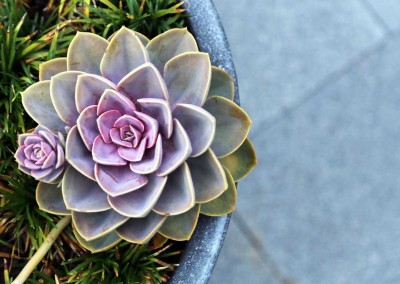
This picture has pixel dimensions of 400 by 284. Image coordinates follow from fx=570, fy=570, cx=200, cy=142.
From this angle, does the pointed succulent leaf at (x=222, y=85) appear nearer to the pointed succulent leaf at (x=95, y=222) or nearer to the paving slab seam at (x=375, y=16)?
the pointed succulent leaf at (x=95, y=222)

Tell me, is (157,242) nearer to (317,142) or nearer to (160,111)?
(160,111)

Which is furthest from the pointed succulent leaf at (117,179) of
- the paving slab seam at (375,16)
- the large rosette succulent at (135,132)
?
the paving slab seam at (375,16)

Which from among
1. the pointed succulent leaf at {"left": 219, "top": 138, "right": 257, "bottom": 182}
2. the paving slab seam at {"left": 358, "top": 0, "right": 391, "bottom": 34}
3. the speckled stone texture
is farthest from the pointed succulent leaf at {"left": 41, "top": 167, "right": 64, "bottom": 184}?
the paving slab seam at {"left": 358, "top": 0, "right": 391, "bottom": 34}

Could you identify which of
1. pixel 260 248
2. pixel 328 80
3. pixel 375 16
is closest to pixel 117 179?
pixel 260 248

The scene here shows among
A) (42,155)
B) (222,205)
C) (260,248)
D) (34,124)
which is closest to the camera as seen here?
(42,155)

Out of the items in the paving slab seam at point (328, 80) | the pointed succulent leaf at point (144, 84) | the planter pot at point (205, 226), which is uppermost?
the pointed succulent leaf at point (144, 84)

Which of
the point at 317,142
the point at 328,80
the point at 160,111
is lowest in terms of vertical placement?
A: the point at 317,142

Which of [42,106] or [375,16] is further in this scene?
[375,16]
